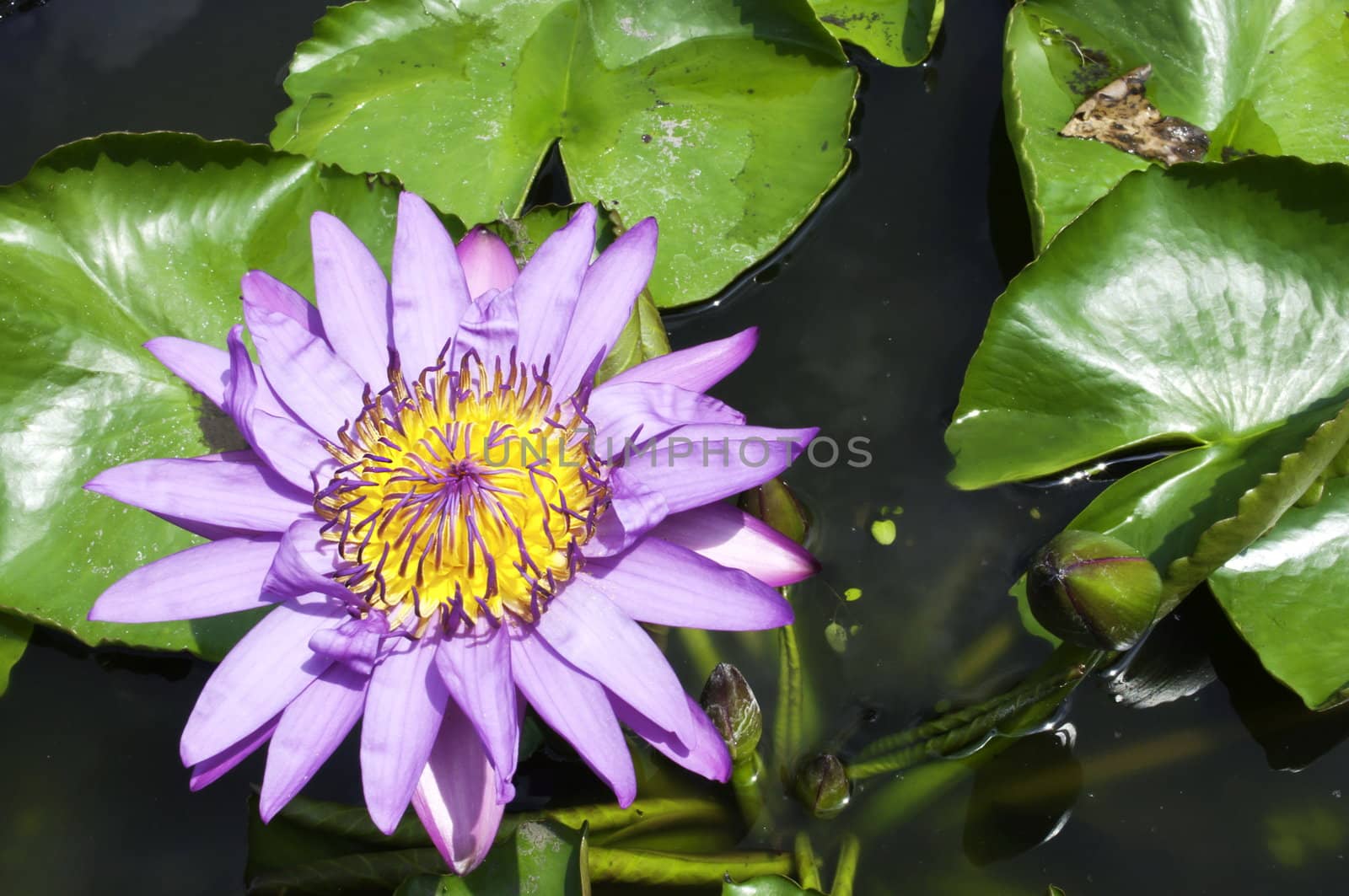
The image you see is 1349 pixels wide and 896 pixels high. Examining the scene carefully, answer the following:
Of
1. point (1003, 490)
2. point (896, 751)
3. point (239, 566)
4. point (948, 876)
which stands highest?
point (239, 566)

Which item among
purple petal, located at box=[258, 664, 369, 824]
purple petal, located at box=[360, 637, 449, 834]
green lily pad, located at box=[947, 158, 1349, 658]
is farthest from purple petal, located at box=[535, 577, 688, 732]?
green lily pad, located at box=[947, 158, 1349, 658]

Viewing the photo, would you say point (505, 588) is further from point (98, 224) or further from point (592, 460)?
point (98, 224)

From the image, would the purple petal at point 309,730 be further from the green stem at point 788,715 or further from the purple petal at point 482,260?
the green stem at point 788,715

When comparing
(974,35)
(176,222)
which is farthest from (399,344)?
(974,35)

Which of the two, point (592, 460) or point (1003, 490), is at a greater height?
point (592, 460)

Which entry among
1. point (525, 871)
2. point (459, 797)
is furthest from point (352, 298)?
point (525, 871)

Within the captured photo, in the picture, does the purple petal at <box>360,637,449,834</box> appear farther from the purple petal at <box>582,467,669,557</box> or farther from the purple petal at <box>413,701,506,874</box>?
the purple petal at <box>582,467,669,557</box>
